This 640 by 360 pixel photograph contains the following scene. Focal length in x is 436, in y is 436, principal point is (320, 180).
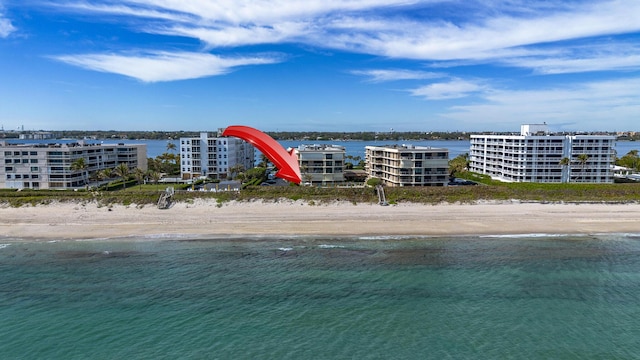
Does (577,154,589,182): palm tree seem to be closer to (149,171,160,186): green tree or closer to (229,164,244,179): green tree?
(229,164,244,179): green tree

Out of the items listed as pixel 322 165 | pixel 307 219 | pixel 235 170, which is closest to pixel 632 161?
pixel 322 165

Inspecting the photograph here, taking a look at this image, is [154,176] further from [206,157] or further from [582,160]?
[582,160]

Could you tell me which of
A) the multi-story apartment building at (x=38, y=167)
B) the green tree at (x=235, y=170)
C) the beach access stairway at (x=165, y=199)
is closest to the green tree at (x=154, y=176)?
the beach access stairway at (x=165, y=199)

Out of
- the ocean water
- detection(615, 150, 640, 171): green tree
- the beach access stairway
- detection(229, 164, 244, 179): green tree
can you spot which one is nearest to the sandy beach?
the beach access stairway

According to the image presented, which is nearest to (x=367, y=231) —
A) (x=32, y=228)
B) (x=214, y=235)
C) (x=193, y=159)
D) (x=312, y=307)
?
(x=214, y=235)

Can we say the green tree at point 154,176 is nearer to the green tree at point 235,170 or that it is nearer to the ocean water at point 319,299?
the green tree at point 235,170
